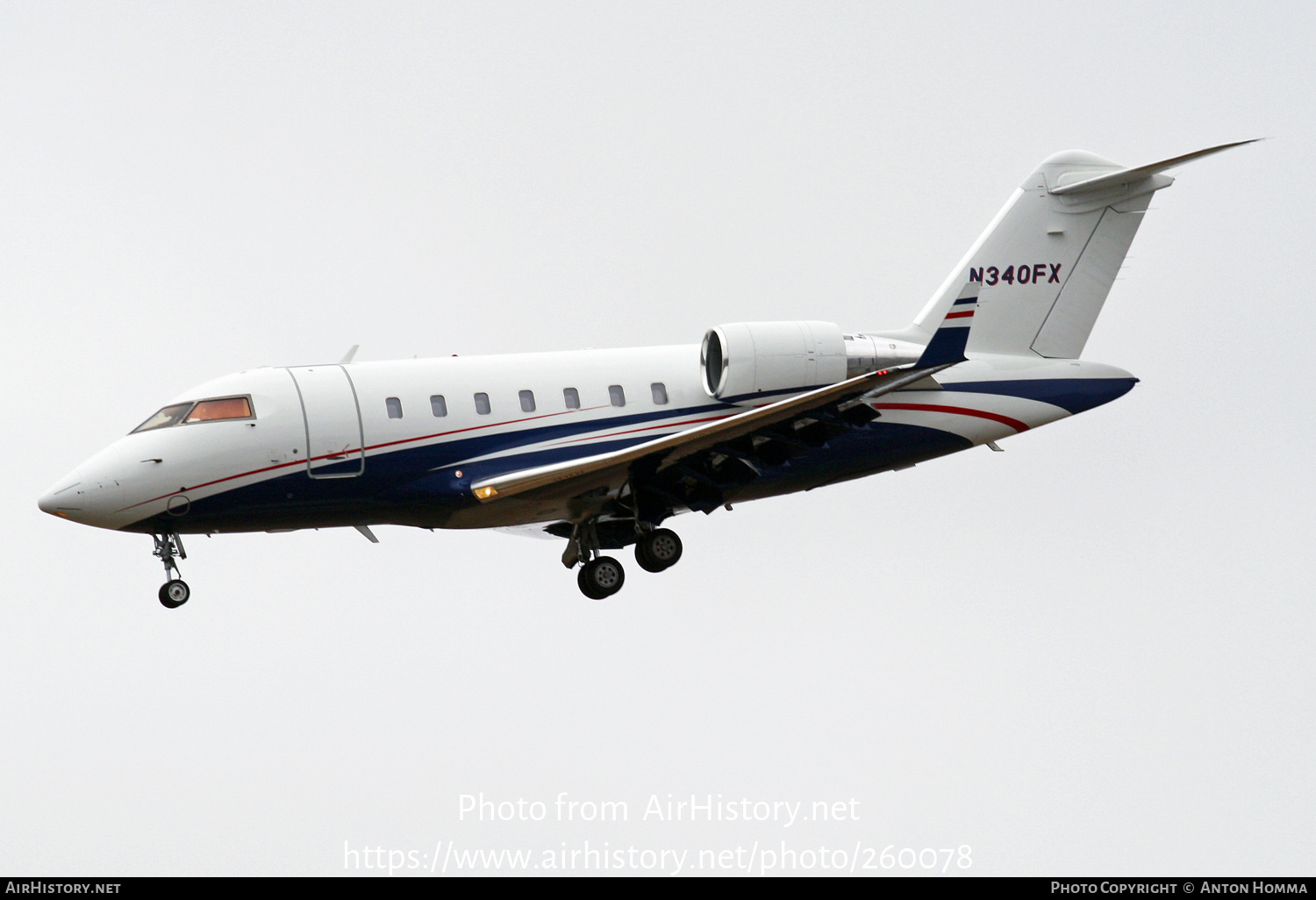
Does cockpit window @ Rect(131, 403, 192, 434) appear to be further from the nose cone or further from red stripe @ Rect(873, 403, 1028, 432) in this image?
red stripe @ Rect(873, 403, 1028, 432)

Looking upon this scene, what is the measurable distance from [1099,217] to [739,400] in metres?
7.62

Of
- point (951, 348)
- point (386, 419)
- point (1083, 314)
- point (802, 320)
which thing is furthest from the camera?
point (1083, 314)

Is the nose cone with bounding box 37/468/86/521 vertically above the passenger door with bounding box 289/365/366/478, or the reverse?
the passenger door with bounding box 289/365/366/478

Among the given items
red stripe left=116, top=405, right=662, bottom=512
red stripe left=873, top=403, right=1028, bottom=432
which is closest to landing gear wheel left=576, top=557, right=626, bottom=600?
red stripe left=116, top=405, right=662, bottom=512

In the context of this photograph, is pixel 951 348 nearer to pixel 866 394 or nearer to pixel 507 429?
pixel 866 394

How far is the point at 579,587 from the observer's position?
2508 centimetres

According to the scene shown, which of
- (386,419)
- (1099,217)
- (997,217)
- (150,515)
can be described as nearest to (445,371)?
(386,419)

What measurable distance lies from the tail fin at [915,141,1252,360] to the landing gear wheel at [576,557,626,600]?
6.57 meters

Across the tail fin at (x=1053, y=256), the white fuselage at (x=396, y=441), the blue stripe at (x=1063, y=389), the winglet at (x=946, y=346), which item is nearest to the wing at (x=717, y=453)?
the winglet at (x=946, y=346)

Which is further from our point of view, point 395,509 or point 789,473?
point 789,473

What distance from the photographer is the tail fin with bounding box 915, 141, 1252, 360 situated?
26391 millimetres

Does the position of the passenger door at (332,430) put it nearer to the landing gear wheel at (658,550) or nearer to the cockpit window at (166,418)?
the cockpit window at (166,418)

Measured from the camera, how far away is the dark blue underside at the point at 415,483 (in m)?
22.5

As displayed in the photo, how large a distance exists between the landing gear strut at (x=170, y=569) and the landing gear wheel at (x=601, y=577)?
608 cm
